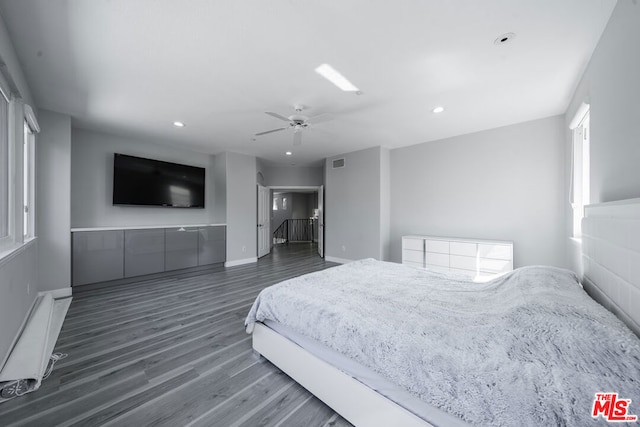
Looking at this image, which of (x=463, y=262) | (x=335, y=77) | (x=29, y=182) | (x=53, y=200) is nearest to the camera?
(x=335, y=77)

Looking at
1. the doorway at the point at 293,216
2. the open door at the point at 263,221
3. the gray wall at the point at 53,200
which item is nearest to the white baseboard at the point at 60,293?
the gray wall at the point at 53,200

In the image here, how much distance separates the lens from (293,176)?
7168 millimetres

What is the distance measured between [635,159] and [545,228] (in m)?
2.63

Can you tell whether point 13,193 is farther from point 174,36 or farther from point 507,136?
point 507,136

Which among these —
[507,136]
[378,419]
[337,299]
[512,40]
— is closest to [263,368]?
[337,299]

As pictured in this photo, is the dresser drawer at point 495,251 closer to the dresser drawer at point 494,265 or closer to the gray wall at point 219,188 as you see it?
the dresser drawer at point 494,265

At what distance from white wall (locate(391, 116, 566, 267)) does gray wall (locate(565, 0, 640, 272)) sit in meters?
1.61

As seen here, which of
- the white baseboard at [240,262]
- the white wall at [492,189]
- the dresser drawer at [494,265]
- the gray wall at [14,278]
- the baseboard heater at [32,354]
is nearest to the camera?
the baseboard heater at [32,354]

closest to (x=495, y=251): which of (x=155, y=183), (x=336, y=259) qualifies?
(x=336, y=259)

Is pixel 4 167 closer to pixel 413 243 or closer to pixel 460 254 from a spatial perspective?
pixel 413 243

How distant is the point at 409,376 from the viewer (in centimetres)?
113

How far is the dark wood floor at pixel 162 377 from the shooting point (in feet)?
4.68

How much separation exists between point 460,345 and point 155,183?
17.6 ft

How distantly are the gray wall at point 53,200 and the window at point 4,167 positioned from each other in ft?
4.20
